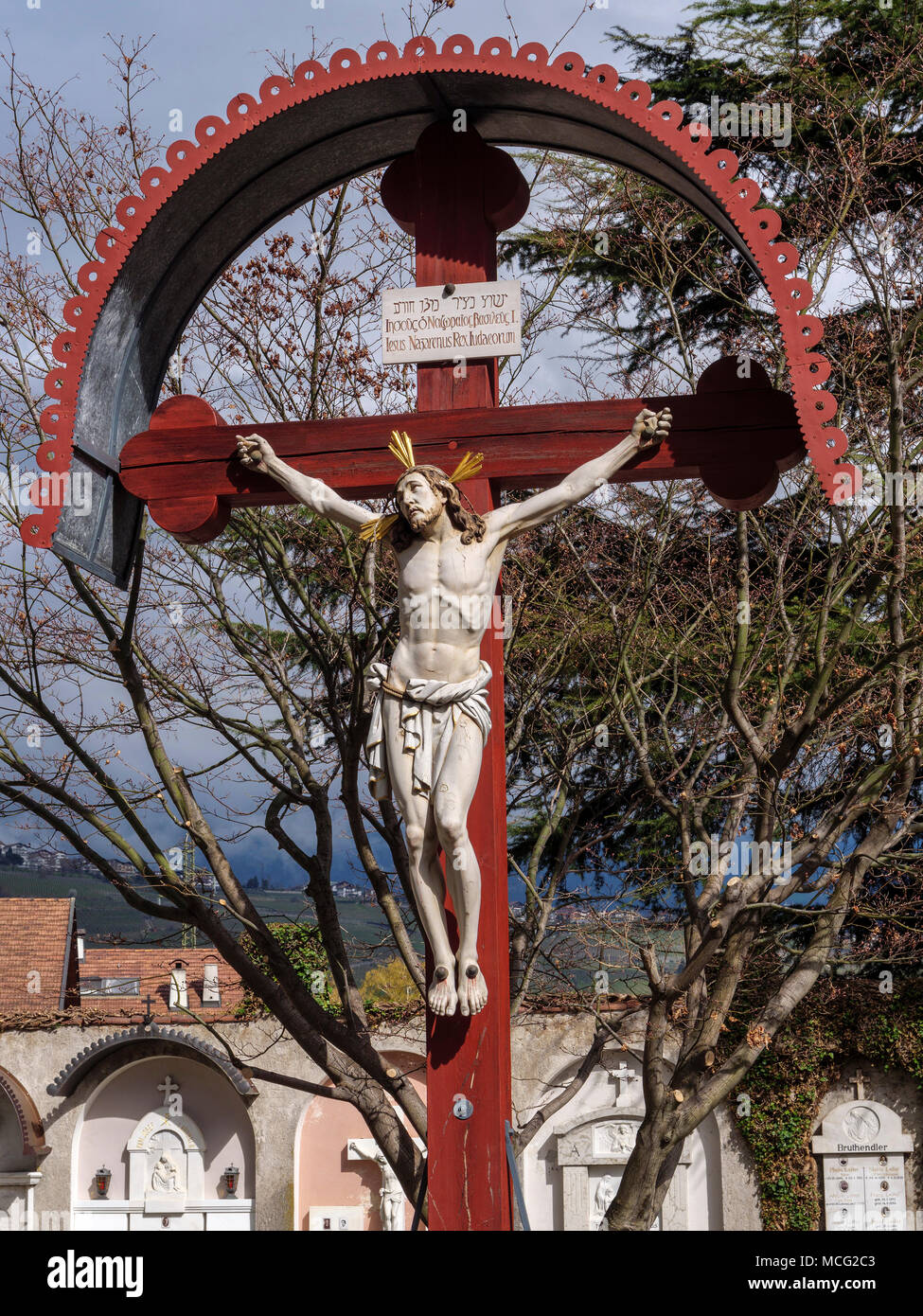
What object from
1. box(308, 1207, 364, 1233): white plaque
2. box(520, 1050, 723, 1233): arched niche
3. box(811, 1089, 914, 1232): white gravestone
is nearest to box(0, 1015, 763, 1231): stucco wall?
box(520, 1050, 723, 1233): arched niche

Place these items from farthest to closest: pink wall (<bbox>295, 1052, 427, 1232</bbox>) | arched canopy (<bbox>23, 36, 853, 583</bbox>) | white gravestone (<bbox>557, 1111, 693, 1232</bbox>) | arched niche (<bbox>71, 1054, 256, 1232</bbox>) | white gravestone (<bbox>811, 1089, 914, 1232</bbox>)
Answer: arched niche (<bbox>71, 1054, 256, 1232</bbox>), pink wall (<bbox>295, 1052, 427, 1232</bbox>), white gravestone (<bbox>557, 1111, 693, 1232</bbox>), white gravestone (<bbox>811, 1089, 914, 1232</bbox>), arched canopy (<bbox>23, 36, 853, 583</bbox>)

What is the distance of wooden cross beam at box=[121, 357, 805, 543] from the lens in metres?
5.24

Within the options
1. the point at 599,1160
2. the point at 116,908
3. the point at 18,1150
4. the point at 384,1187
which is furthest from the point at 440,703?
the point at 116,908

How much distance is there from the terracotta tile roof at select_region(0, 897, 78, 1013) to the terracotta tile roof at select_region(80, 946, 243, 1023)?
1.04 feet

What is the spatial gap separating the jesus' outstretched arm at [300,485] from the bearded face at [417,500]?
294mm

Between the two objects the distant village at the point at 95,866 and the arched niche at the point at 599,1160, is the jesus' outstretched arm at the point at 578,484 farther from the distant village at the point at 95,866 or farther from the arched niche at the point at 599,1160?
the arched niche at the point at 599,1160

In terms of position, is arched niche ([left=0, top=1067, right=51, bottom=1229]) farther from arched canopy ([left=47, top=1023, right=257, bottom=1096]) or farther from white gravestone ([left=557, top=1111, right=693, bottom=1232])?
white gravestone ([left=557, top=1111, right=693, bottom=1232])

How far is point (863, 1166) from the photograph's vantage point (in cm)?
1552

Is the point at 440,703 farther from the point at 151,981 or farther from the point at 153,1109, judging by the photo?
the point at 153,1109

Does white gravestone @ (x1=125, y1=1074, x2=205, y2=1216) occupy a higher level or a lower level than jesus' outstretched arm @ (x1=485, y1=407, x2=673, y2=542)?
lower

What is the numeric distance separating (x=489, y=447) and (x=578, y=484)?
416mm

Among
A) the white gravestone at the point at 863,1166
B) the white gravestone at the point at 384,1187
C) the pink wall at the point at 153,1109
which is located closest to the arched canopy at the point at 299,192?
the white gravestone at the point at 384,1187
